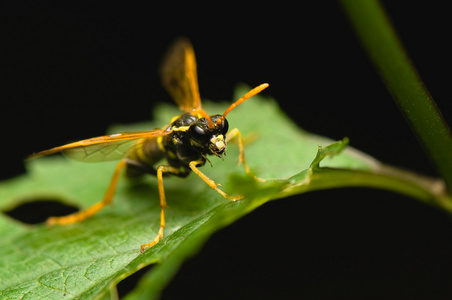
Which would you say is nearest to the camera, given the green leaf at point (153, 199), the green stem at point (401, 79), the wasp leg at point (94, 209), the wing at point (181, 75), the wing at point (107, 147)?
the green stem at point (401, 79)

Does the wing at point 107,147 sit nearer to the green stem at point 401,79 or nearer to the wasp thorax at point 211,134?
the wasp thorax at point 211,134

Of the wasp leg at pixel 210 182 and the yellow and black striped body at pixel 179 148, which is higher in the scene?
the yellow and black striped body at pixel 179 148

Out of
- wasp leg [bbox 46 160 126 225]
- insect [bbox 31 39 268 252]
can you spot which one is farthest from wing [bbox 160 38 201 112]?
wasp leg [bbox 46 160 126 225]

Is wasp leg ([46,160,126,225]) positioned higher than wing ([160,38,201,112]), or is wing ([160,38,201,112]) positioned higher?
wing ([160,38,201,112])

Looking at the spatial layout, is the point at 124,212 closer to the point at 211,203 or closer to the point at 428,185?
the point at 211,203

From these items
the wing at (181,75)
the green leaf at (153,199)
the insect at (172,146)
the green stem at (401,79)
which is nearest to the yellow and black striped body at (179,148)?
the insect at (172,146)

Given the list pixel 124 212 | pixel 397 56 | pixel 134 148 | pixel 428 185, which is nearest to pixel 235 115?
pixel 134 148

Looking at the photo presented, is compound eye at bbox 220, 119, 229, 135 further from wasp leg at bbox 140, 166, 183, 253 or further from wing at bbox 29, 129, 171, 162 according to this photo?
wasp leg at bbox 140, 166, 183, 253
